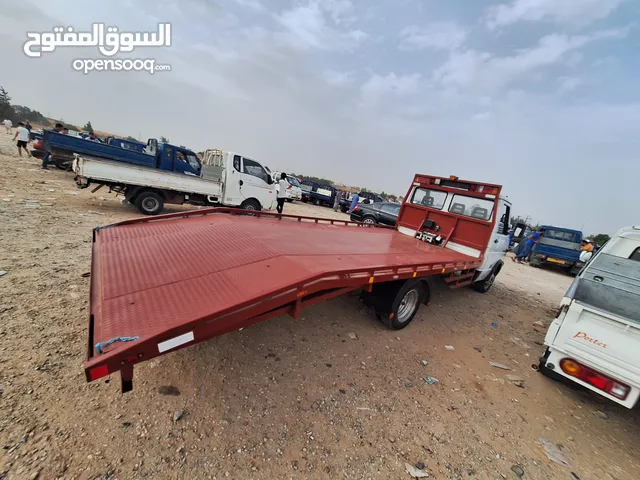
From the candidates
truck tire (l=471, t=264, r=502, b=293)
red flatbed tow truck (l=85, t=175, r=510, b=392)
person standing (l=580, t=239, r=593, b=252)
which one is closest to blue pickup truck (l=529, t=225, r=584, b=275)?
person standing (l=580, t=239, r=593, b=252)

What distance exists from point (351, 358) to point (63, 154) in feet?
41.2

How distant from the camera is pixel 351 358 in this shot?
293 centimetres

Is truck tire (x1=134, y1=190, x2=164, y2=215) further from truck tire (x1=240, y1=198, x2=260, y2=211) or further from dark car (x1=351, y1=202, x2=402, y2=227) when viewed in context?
dark car (x1=351, y1=202, x2=402, y2=227)

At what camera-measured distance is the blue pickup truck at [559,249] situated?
11617mm

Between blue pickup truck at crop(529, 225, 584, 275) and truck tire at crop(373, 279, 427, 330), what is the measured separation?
1192 cm

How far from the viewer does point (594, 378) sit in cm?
251

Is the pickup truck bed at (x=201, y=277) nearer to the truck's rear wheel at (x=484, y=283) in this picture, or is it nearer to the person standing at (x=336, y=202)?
the truck's rear wheel at (x=484, y=283)

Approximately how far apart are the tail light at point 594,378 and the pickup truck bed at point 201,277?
1.50m

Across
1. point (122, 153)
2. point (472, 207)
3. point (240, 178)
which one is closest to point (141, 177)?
point (240, 178)

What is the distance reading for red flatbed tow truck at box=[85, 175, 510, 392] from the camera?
145cm

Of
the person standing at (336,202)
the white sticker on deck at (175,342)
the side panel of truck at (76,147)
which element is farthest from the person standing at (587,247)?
the side panel of truck at (76,147)

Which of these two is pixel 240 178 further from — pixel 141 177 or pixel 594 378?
pixel 594 378

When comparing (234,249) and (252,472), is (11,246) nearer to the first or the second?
(234,249)

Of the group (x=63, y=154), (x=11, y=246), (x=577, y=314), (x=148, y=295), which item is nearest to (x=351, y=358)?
(x=148, y=295)
